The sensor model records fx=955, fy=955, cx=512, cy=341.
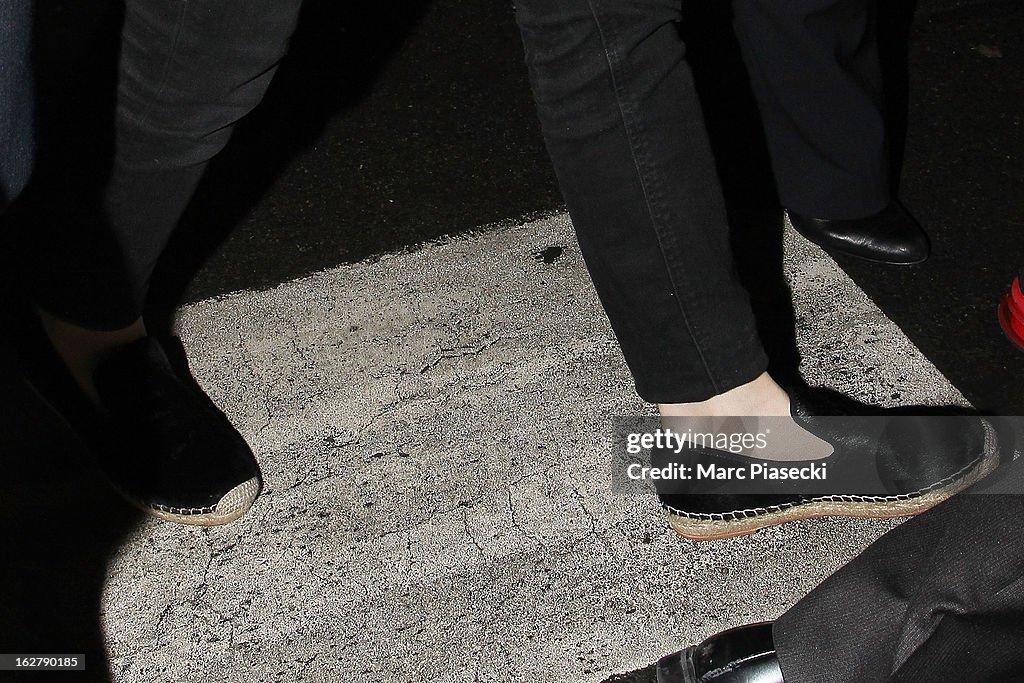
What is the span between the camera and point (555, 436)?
1.42 m

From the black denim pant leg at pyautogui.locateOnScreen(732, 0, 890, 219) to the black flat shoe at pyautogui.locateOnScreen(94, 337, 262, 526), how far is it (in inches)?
38.5

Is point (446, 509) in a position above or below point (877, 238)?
below

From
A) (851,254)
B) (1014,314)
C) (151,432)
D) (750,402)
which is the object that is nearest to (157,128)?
(151,432)

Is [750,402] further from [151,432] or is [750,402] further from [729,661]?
[151,432]

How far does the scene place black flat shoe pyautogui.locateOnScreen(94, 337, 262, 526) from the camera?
1.33 m

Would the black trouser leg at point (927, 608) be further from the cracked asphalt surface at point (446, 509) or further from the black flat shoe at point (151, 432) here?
the black flat shoe at point (151, 432)

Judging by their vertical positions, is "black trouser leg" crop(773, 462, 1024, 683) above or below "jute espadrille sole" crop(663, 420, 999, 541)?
above

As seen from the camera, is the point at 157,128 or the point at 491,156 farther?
the point at 491,156

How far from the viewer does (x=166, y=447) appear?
1362 mm

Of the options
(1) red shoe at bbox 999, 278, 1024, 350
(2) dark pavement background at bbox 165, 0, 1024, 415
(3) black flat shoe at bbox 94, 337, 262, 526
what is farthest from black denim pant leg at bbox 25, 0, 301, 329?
(1) red shoe at bbox 999, 278, 1024, 350

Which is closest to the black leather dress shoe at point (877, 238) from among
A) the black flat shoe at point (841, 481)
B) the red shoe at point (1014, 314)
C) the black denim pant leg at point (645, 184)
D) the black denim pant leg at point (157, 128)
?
the red shoe at point (1014, 314)

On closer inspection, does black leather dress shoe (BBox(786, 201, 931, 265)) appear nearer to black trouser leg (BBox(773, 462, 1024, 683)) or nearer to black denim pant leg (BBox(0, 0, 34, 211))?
black trouser leg (BBox(773, 462, 1024, 683))

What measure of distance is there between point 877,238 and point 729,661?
0.87m

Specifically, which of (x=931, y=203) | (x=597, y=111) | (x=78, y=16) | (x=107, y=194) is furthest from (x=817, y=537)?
(x=78, y=16)
